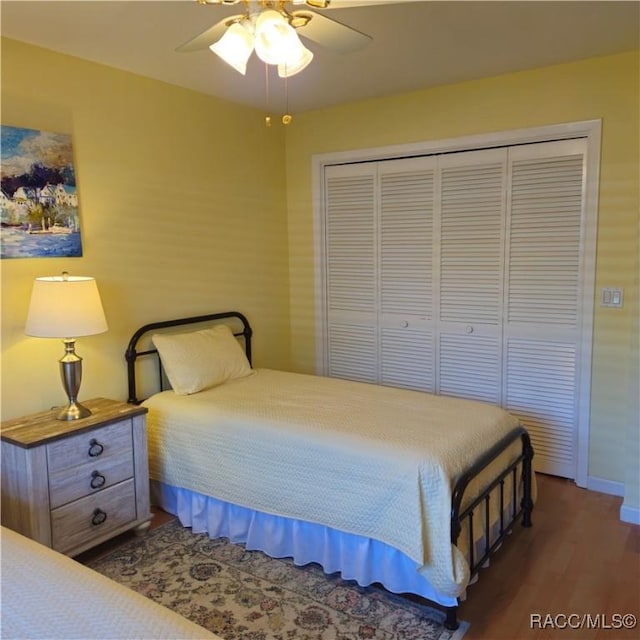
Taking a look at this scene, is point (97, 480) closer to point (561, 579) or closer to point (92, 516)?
point (92, 516)

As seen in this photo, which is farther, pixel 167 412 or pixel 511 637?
pixel 167 412

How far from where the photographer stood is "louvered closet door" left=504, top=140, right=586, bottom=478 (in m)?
3.26

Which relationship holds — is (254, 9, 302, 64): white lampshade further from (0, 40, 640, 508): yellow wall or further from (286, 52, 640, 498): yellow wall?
(286, 52, 640, 498): yellow wall

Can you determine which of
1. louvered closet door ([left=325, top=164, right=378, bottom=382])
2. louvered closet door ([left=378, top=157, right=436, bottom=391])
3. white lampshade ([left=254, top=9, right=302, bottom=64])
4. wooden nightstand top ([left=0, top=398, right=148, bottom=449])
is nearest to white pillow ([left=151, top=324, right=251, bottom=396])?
wooden nightstand top ([left=0, top=398, right=148, bottom=449])

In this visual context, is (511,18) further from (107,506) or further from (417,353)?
(107,506)

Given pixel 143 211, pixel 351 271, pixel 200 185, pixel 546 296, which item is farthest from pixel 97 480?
pixel 546 296

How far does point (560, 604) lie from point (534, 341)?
5.22ft

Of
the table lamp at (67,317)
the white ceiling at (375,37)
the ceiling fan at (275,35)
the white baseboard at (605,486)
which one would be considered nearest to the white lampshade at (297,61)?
the ceiling fan at (275,35)

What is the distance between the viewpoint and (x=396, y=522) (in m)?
2.19

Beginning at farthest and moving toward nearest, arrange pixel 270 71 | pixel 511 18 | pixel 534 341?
pixel 534 341, pixel 270 71, pixel 511 18

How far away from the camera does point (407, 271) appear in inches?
153

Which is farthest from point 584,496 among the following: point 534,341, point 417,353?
point 417,353

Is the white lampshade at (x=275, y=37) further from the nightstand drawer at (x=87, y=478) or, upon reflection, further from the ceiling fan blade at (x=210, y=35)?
the nightstand drawer at (x=87, y=478)

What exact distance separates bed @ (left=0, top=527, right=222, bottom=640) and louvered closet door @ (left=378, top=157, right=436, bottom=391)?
2.77 metres
